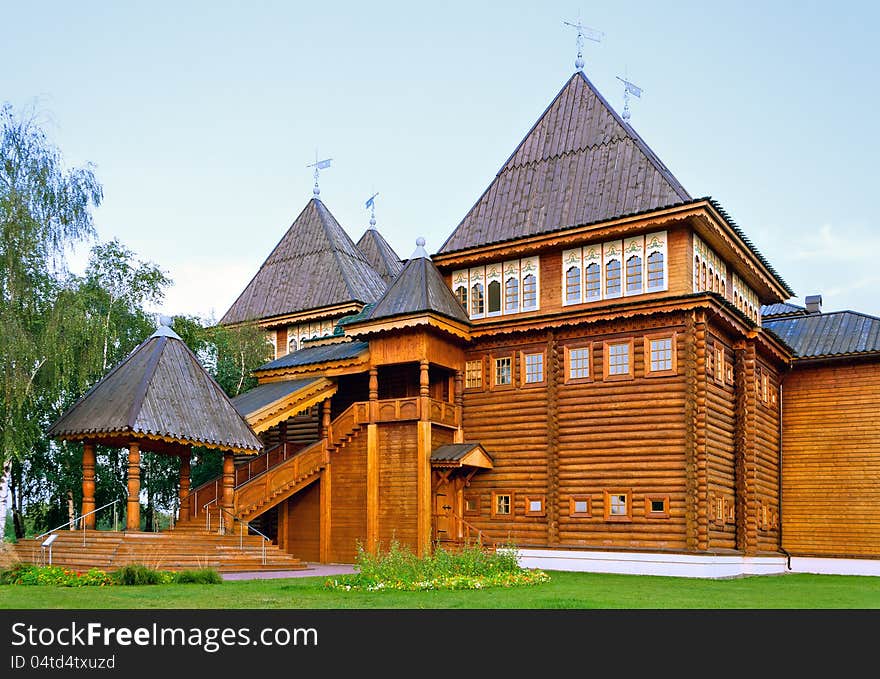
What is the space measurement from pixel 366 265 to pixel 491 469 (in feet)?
46.9

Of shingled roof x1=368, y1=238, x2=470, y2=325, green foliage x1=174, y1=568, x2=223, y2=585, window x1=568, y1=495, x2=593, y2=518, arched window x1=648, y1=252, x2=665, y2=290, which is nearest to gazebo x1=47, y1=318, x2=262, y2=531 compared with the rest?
green foliage x1=174, y1=568, x2=223, y2=585

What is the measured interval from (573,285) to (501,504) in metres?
6.86

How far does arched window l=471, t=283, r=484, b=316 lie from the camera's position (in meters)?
29.7

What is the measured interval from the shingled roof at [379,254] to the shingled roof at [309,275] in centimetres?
74

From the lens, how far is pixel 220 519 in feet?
83.3

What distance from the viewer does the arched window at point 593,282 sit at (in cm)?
2720

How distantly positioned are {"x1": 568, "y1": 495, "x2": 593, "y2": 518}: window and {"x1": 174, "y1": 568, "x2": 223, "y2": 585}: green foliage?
1094 cm

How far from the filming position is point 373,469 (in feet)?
92.9

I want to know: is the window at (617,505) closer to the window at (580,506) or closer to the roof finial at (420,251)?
the window at (580,506)

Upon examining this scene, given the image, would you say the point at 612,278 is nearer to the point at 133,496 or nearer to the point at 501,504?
the point at 501,504

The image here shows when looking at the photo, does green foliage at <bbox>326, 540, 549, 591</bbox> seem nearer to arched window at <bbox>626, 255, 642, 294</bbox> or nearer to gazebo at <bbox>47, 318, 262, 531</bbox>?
gazebo at <bbox>47, 318, 262, 531</bbox>

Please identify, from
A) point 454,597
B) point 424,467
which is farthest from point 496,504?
point 454,597

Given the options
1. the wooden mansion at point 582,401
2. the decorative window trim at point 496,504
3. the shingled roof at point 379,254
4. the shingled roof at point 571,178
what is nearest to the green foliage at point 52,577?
the wooden mansion at point 582,401
